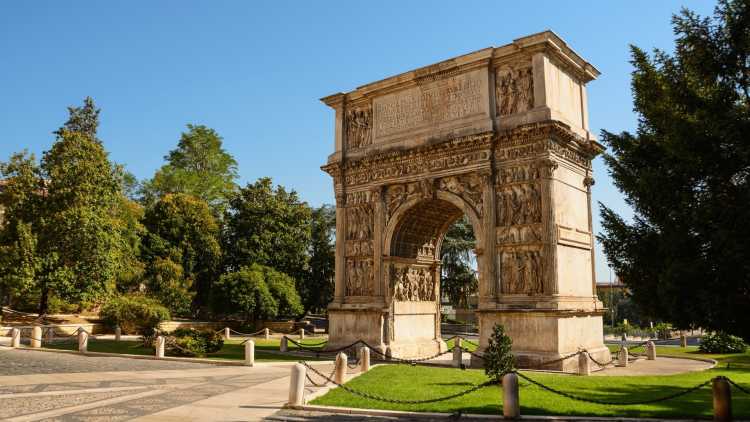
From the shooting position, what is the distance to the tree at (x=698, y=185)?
358 inches

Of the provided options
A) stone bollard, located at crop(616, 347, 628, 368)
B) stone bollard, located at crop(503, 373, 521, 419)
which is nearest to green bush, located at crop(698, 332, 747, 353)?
stone bollard, located at crop(616, 347, 628, 368)

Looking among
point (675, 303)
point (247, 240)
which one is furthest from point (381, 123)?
point (247, 240)

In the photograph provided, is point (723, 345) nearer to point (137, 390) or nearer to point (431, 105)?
point (431, 105)

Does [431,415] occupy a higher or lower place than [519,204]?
lower

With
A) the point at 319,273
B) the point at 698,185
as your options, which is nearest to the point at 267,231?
the point at 319,273

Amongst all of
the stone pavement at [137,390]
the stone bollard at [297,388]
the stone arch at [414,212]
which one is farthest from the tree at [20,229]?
the stone bollard at [297,388]

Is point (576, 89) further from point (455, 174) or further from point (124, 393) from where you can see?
point (124, 393)

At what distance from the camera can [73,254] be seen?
105ft

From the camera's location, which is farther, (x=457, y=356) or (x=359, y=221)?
(x=359, y=221)

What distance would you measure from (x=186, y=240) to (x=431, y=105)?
26.3 meters

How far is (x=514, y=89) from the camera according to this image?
20.8 m

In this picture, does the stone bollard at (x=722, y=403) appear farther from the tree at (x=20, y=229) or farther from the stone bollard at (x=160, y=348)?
the tree at (x=20, y=229)

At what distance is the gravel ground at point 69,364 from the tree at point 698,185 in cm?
1458

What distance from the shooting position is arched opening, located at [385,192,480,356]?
23.1m
